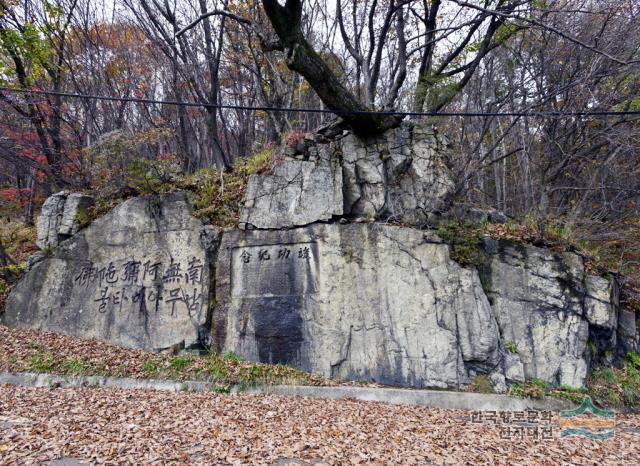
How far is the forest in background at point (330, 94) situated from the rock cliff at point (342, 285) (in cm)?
99

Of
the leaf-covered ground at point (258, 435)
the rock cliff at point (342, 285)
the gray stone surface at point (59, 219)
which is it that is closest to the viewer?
the leaf-covered ground at point (258, 435)

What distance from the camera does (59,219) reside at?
9.61 m

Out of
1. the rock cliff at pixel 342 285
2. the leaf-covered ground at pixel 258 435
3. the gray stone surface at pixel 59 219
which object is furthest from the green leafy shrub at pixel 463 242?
the gray stone surface at pixel 59 219

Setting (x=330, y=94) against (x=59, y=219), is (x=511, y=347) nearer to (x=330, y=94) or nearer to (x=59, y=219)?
(x=330, y=94)

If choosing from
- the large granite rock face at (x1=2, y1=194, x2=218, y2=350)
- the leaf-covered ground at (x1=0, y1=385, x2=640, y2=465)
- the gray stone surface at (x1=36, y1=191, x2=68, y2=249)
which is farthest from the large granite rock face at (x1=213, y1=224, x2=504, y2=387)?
the gray stone surface at (x1=36, y1=191, x2=68, y2=249)

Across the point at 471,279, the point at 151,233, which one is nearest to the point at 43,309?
the point at 151,233

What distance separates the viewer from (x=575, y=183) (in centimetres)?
1157

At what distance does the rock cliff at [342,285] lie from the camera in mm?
7363

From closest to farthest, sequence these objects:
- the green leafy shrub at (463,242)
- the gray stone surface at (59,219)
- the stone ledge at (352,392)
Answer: the stone ledge at (352,392), the green leafy shrub at (463,242), the gray stone surface at (59,219)

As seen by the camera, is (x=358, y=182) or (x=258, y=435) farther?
(x=358, y=182)

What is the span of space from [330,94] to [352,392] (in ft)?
18.4

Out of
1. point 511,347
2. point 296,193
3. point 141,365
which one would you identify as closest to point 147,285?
point 141,365

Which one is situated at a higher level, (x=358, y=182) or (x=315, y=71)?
(x=315, y=71)

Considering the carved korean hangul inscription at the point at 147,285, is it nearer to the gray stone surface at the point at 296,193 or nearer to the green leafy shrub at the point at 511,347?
the gray stone surface at the point at 296,193
